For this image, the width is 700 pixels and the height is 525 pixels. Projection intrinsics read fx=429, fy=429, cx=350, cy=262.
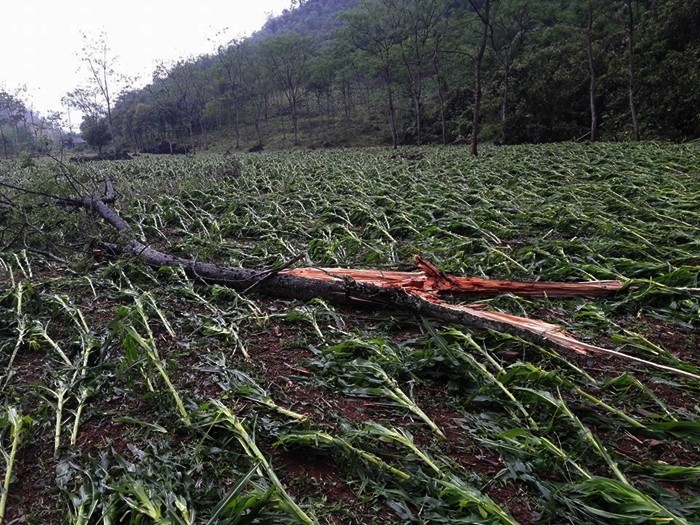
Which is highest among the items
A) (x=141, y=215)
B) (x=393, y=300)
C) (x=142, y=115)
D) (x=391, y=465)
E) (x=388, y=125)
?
(x=142, y=115)

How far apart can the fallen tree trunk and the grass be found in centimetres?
11

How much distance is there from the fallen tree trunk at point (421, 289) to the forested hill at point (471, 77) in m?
14.3

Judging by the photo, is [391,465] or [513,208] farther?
[513,208]

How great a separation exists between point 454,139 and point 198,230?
2872 cm

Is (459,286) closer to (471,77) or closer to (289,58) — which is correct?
(471,77)

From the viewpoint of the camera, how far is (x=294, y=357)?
11.0 ft

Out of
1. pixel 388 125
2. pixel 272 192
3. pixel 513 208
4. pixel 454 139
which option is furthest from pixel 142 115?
pixel 513 208

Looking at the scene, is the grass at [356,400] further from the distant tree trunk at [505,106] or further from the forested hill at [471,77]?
the distant tree trunk at [505,106]

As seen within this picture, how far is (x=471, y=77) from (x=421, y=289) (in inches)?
1463

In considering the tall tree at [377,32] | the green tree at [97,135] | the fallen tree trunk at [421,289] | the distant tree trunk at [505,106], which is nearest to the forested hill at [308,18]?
the green tree at [97,135]

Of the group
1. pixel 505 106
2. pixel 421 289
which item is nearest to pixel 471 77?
pixel 505 106

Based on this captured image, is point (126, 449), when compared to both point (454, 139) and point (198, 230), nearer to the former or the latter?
point (198, 230)

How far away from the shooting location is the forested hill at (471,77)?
2025 centimetres

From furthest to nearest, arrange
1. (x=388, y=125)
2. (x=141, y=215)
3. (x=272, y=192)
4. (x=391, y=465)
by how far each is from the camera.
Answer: (x=388, y=125), (x=272, y=192), (x=141, y=215), (x=391, y=465)
